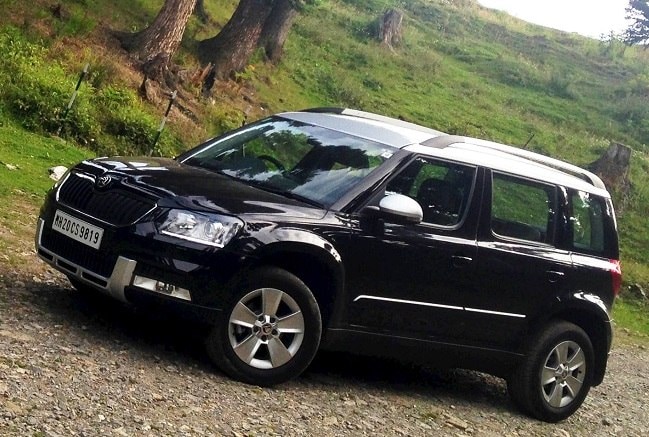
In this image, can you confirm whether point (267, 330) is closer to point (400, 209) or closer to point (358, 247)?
point (358, 247)

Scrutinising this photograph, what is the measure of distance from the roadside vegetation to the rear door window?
4234mm

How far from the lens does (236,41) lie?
22.2 meters

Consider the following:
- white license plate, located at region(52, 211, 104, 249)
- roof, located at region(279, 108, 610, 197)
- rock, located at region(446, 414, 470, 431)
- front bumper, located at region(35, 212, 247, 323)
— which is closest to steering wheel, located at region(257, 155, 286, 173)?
roof, located at region(279, 108, 610, 197)

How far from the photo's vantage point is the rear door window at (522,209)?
768 cm

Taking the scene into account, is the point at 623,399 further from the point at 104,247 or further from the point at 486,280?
the point at 104,247

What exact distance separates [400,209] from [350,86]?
20136 mm

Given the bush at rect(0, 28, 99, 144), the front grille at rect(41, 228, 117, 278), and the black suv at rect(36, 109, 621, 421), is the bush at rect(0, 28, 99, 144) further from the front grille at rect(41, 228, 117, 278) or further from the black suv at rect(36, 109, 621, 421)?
the front grille at rect(41, 228, 117, 278)

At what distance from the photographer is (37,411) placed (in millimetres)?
5082

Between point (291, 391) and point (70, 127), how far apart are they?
9.67m

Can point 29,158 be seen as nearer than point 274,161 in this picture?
No

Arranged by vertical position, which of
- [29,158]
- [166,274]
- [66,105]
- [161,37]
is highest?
[161,37]

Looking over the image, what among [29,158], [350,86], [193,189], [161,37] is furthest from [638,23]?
[193,189]

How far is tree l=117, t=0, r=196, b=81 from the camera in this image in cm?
1916

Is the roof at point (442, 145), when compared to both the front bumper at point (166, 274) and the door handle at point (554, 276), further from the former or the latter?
the front bumper at point (166, 274)
